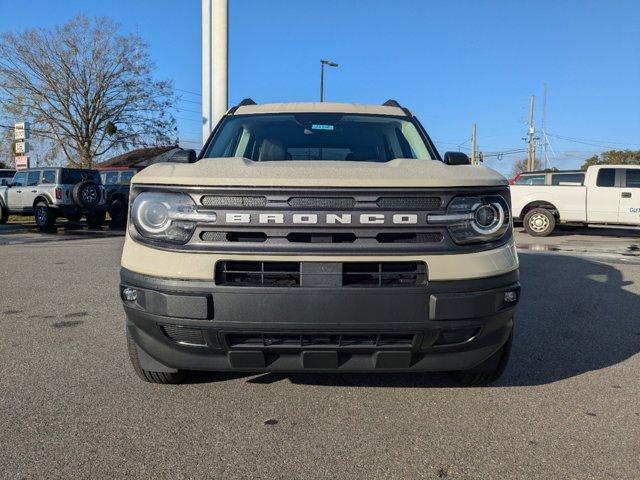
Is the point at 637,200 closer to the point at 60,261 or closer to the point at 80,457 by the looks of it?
the point at 60,261

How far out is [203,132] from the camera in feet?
36.8

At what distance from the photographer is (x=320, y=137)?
13.5 ft

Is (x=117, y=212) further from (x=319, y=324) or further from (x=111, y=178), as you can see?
(x=319, y=324)

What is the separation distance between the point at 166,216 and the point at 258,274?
553mm

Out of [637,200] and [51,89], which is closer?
[637,200]

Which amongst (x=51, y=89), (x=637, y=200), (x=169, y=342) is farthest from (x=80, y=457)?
(x=51, y=89)

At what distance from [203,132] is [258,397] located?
8.84 meters

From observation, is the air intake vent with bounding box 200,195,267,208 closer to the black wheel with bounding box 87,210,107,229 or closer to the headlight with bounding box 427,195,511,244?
the headlight with bounding box 427,195,511,244

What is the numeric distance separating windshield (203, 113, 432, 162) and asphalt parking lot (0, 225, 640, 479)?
1.65m

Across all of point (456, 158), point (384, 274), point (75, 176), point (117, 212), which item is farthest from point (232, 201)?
point (117, 212)

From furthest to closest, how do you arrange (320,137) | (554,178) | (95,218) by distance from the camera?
(95,218) < (554,178) < (320,137)

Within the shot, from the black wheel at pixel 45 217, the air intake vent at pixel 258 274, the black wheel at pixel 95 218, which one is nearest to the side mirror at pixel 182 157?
the air intake vent at pixel 258 274

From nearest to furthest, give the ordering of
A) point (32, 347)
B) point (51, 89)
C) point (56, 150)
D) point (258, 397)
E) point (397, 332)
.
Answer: point (397, 332) < point (258, 397) < point (32, 347) < point (51, 89) < point (56, 150)

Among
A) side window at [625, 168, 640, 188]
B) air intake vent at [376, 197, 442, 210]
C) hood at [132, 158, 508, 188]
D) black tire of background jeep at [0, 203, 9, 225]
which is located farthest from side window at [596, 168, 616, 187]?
black tire of background jeep at [0, 203, 9, 225]
